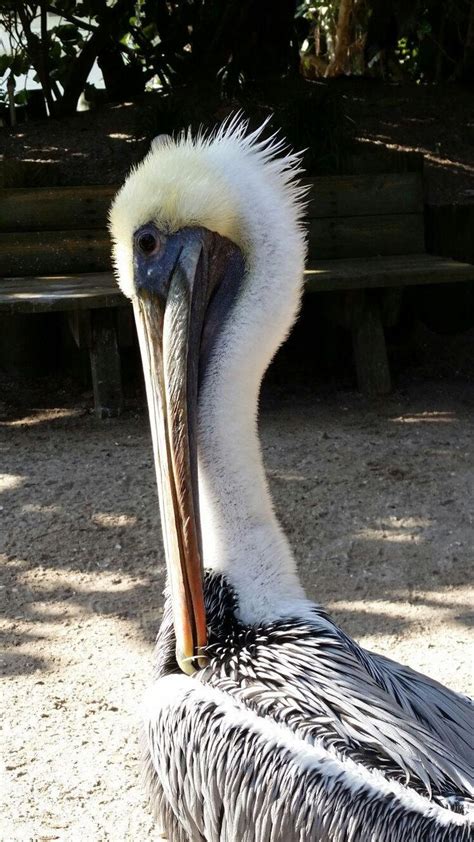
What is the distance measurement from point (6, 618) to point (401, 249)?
178 inches

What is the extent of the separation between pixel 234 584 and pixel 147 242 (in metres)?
0.91

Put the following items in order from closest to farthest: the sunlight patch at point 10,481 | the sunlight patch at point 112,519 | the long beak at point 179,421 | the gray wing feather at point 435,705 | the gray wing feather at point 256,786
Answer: the gray wing feather at point 256,786, the long beak at point 179,421, the gray wing feather at point 435,705, the sunlight patch at point 112,519, the sunlight patch at point 10,481

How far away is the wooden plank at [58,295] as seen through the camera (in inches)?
245

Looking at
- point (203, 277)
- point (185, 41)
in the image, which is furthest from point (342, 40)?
point (203, 277)

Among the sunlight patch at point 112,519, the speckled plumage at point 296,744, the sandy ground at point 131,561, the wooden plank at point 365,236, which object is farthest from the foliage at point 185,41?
the speckled plumage at point 296,744

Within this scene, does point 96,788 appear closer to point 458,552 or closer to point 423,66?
point 458,552

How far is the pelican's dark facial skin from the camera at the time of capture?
2.49 m

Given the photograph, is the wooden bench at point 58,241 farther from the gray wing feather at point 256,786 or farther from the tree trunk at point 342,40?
the tree trunk at point 342,40

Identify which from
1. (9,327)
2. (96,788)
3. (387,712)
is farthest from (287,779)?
(9,327)

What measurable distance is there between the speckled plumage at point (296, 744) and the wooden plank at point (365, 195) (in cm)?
523

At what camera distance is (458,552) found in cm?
472

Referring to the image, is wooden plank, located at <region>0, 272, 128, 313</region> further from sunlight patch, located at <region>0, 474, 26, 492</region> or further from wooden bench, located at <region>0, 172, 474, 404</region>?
sunlight patch, located at <region>0, 474, 26, 492</region>

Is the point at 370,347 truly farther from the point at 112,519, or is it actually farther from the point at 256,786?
the point at 256,786

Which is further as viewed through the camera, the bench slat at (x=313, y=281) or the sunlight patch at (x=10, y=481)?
the bench slat at (x=313, y=281)
